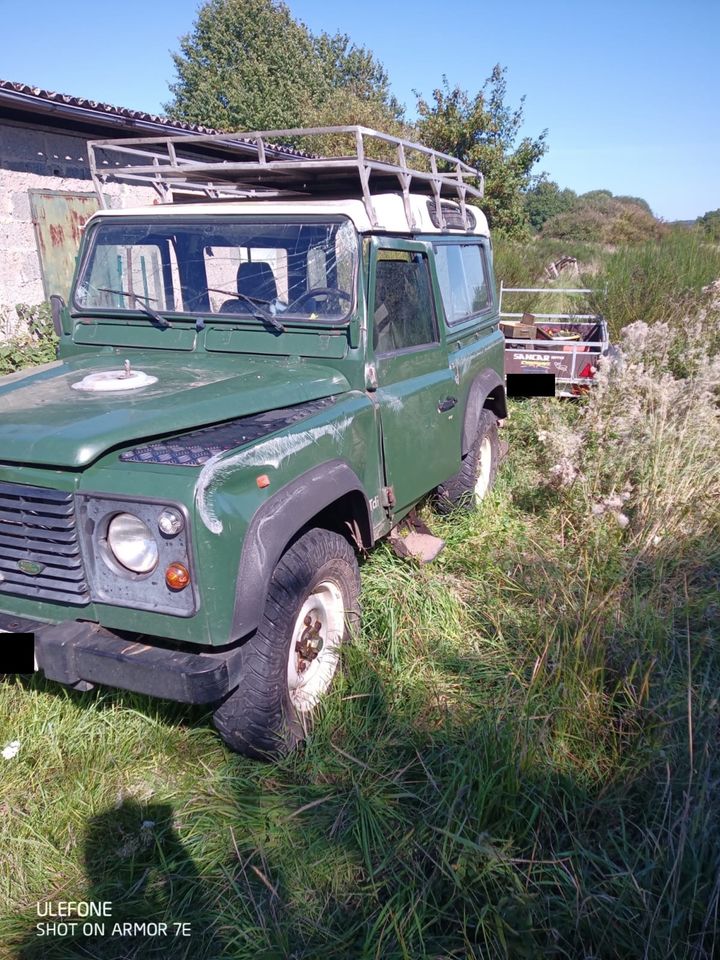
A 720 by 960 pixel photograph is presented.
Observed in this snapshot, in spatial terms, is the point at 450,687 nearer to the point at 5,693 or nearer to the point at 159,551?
the point at 159,551

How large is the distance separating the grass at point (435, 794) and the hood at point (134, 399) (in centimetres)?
115

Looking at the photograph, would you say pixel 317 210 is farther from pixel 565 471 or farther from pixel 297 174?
pixel 565 471

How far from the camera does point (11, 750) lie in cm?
270

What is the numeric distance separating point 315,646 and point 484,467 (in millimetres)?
2705

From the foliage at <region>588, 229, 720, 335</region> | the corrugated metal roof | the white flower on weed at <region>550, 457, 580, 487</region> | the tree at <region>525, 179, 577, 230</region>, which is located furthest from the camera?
the tree at <region>525, 179, 577, 230</region>

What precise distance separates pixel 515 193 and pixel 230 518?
65.7 feet

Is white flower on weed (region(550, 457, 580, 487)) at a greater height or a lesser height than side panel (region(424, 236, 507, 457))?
lesser

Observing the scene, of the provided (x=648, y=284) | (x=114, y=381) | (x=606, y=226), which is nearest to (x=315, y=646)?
(x=114, y=381)

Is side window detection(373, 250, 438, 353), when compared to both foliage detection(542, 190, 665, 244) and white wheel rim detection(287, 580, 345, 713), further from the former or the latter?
foliage detection(542, 190, 665, 244)

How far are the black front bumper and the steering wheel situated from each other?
1.66 meters

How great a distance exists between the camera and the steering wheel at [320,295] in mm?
3143

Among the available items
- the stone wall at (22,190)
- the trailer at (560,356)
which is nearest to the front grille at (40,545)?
the stone wall at (22,190)

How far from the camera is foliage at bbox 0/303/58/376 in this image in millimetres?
6434

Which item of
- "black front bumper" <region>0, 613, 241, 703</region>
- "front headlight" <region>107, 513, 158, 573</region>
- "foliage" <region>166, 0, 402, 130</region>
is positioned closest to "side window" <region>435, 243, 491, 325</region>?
"front headlight" <region>107, 513, 158, 573</region>
